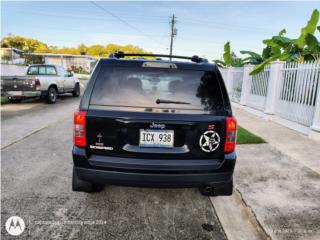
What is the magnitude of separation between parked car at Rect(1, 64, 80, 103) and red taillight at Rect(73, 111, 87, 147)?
9.97m

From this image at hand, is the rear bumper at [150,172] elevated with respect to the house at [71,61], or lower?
lower

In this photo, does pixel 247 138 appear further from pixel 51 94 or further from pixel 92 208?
pixel 51 94

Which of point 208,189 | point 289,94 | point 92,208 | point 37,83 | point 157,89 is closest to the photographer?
point 157,89

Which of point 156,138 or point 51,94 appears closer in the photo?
point 156,138

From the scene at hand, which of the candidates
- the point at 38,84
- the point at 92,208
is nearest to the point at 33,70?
the point at 38,84

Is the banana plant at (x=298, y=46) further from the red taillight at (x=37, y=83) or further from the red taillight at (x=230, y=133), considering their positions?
the red taillight at (x=37, y=83)

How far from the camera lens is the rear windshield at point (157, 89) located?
8.16 ft

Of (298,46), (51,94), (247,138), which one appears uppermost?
(298,46)

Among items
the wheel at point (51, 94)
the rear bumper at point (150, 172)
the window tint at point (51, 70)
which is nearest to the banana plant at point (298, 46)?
the rear bumper at point (150, 172)

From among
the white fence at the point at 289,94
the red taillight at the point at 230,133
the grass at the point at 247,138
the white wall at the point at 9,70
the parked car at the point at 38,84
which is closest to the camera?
the red taillight at the point at 230,133

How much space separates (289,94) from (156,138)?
670cm

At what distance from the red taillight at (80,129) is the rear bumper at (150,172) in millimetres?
76

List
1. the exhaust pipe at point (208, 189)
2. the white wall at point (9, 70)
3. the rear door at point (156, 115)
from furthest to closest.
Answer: the white wall at point (9, 70) → the exhaust pipe at point (208, 189) → the rear door at point (156, 115)

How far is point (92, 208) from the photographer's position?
3.01 m
